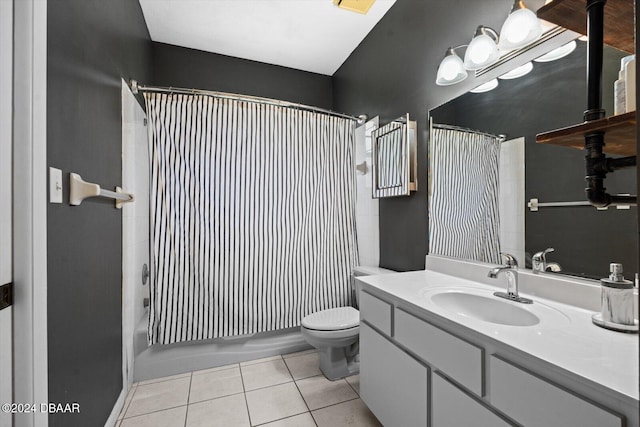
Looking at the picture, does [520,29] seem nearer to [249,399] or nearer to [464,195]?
[464,195]

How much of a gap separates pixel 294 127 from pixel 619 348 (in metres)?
2.05

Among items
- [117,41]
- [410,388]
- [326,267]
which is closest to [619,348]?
[410,388]

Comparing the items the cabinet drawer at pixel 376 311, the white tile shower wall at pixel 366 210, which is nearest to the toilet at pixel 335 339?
the cabinet drawer at pixel 376 311

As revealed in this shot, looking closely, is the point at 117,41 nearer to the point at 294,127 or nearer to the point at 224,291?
the point at 294,127

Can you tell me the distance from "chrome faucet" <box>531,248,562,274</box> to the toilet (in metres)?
1.07

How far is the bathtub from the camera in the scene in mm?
1921

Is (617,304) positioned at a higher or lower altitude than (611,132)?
lower

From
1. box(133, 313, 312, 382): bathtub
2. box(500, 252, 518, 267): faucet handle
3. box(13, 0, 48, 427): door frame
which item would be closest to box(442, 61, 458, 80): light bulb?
box(500, 252, 518, 267): faucet handle

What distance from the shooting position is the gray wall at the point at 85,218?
36.8 inches

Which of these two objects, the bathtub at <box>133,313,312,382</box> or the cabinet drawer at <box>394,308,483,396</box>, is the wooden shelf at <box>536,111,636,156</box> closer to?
the cabinet drawer at <box>394,308,483,396</box>

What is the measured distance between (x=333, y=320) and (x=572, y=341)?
1.35 metres

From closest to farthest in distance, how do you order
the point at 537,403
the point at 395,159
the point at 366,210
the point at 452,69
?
the point at 537,403
the point at 452,69
the point at 395,159
the point at 366,210

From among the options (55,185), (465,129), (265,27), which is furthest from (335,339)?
(265,27)

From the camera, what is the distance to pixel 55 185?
912 mm
